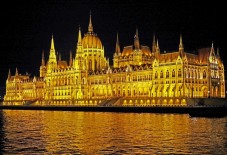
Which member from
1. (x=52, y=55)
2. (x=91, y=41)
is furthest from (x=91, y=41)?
(x=52, y=55)

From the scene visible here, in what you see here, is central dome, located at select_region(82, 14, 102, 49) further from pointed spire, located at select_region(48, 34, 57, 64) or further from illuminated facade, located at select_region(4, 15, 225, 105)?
pointed spire, located at select_region(48, 34, 57, 64)

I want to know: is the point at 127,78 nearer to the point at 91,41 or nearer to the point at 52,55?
the point at 91,41

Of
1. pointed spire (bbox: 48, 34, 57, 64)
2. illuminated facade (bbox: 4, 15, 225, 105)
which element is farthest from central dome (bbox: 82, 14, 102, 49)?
pointed spire (bbox: 48, 34, 57, 64)

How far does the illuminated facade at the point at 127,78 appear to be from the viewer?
340 feet

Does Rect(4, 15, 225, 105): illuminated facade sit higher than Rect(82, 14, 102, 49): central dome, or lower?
lower

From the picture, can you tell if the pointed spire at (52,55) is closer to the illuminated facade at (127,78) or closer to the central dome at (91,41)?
the illuminated facade at (127,78)

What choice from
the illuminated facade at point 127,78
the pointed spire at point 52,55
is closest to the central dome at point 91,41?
the illuminated facade at point 127,78

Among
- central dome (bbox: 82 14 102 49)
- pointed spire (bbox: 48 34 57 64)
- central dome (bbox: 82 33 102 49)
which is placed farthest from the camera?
pointed spire (bbox: 48 34 57 64)

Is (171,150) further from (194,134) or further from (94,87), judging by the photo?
(94,87)

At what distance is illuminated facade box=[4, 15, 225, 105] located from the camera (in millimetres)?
103669

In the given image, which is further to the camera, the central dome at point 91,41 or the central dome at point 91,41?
the central dome at point 91,41

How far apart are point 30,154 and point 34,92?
13908 centimetres

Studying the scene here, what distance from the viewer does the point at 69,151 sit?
30031 mm

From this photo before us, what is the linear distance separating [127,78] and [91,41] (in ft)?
115
